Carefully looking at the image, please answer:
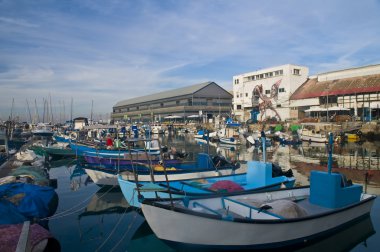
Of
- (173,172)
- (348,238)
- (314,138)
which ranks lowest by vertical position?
(348,238)

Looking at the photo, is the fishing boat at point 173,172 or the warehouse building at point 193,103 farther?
the warehouse building at point 193,103

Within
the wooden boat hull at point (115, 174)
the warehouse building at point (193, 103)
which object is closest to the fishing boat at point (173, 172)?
the wooden boat hull at point (115, 174)

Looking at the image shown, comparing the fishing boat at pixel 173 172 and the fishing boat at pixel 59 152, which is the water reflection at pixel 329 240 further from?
→ the fishing boat at pixel 59 152

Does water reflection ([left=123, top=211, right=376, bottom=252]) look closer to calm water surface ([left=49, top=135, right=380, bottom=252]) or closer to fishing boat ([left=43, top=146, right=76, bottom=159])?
calm water surface ([left=49, top=135, right=380, bottom=252])

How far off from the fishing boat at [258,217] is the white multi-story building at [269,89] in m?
54.2

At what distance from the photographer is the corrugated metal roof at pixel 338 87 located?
166ft

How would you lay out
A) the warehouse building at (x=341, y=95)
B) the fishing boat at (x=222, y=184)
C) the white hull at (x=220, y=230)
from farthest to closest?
1. the warehouse building at (x=341, y=95)
2. the fishing boat at (x=222, y=184)
3. the white hull at (x=220, y=230)

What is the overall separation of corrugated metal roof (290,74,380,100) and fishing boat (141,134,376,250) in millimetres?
46151

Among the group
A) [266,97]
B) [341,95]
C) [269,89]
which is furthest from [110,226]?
[269,89]

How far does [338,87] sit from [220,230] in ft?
182

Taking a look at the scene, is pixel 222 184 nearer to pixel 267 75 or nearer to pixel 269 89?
pixel 269 89

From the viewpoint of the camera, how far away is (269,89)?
6556 cm

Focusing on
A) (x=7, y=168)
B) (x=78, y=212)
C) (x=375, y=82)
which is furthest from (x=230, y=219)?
(x=375, y=82)

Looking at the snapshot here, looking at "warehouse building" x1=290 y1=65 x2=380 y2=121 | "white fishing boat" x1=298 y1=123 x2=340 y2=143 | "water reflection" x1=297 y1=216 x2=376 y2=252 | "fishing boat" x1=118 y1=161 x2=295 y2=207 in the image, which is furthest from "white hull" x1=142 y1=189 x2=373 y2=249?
"warehouse building" x1=290 y1=65 x2=380 y2=121
